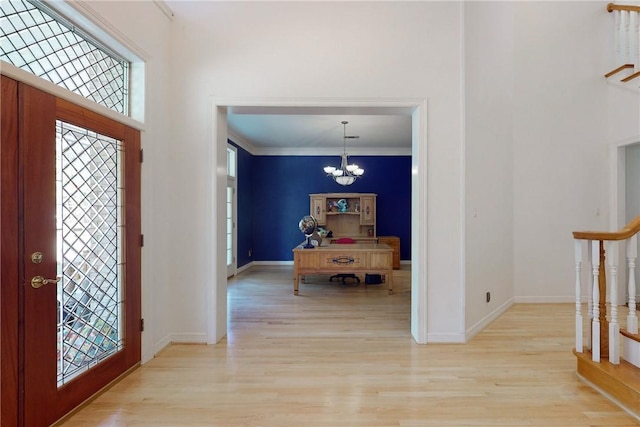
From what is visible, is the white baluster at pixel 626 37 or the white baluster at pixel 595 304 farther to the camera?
the white baluster at pixel 626 37

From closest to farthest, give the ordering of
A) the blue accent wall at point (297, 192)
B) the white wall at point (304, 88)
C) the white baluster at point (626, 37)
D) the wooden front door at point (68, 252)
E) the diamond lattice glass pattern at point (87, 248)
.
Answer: the wooden front door at point (68, 252) → the diamond lattice glass pattern at point (87, 248) → the white wall at point (304, 88) → the white baluster at point (626, 37) → the blue accent wall at point (297, 192)

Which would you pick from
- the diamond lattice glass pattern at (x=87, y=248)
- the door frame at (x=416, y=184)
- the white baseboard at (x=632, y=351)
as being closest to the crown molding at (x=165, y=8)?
the door frame at (x=416, y=184)

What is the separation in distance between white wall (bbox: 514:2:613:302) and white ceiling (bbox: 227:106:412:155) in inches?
66.9

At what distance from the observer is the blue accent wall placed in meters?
8.14

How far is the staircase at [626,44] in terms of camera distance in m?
4.11

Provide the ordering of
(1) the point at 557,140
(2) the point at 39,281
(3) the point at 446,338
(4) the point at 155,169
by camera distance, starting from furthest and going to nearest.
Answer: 1. (1) the point at 557,140
2. (3) the point at 446,338
3. (4) the point at 155,169
4. (2) the point at 39,281

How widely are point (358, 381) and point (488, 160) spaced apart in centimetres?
268

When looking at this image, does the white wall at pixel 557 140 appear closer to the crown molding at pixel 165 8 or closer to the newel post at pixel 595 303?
the newel post at pixel 595 303

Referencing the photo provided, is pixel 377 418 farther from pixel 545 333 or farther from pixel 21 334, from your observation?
pixel 545 333

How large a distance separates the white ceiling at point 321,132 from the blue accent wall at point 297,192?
24 cm

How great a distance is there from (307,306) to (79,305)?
9.11 ft

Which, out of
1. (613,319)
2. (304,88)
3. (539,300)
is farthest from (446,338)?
(304,88)

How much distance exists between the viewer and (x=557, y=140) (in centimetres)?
454

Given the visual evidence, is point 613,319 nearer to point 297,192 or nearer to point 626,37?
point 626,37
